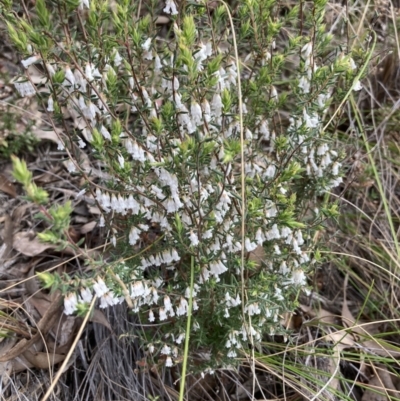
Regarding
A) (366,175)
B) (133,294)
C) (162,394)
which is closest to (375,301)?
(366,175)

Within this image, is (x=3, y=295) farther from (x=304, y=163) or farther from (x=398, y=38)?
(x=398, y=38)

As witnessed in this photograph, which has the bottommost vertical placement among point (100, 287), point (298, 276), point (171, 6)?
point (298, 276)

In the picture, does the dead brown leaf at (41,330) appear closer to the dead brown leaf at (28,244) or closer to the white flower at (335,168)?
the dead brown leaf at (28,244)

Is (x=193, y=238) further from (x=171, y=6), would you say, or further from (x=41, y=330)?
(x=41, y=330)

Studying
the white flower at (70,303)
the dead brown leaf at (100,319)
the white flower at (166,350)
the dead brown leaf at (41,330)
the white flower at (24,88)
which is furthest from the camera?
the dead brown leaf at (100,319)

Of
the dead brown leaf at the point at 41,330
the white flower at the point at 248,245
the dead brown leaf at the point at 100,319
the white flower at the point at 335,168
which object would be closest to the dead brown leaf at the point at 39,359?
the dead brown leaf at the point at 41,330

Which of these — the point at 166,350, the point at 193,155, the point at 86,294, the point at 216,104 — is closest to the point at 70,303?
the point at 86,294
